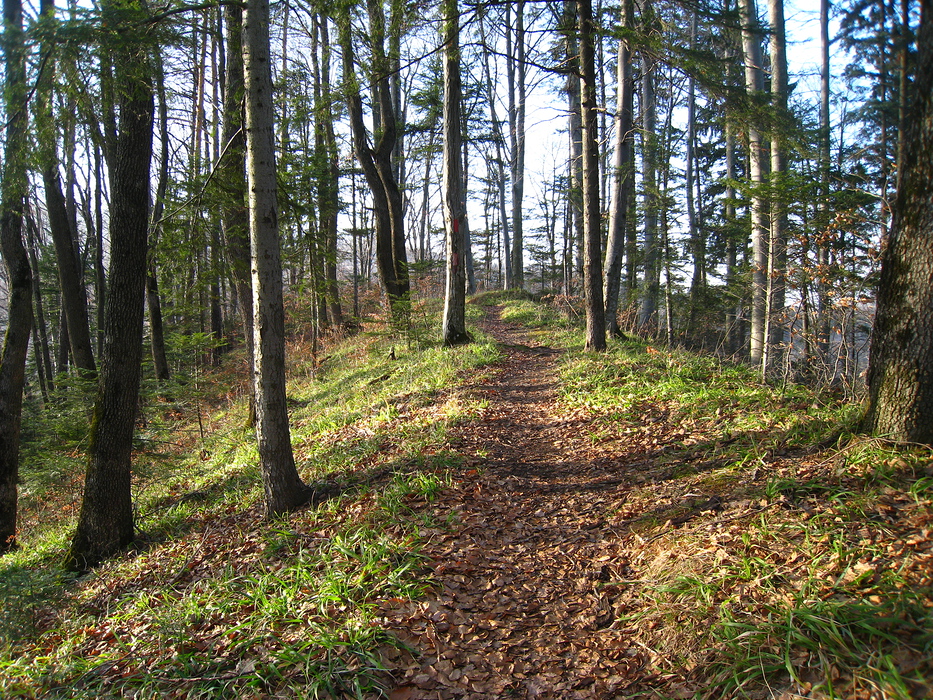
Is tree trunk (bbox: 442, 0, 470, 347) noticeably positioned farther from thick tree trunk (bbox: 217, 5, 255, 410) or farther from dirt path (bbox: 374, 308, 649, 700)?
dirt path (bbox: 374, 308, 649, 700)

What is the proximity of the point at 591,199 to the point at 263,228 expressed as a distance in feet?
20.7

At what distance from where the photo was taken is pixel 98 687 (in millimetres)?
2822

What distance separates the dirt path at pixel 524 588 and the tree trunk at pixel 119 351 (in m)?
3.79

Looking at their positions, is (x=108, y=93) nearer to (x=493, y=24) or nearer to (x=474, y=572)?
(x=493, y=24)

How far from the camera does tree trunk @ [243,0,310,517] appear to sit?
436cm

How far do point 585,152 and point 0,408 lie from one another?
10.1 metres

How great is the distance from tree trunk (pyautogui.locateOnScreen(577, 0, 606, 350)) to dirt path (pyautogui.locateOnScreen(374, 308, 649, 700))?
3.83 metres

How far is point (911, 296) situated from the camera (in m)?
3.25

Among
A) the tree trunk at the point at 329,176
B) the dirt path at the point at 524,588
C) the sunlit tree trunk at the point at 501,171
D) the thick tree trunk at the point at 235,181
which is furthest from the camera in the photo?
the sunlit tree trunk at the point at 501,171

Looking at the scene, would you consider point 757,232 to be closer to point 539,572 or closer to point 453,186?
point 453,186

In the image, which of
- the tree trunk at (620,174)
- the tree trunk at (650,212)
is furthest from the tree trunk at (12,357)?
the tree trunk at (650,212)

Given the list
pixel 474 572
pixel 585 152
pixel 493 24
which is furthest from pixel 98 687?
pixel 585 152

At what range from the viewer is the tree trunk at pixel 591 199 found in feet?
27.0

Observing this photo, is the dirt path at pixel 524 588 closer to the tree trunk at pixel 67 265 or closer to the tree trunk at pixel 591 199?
the tree trunk at pixel 591 199
